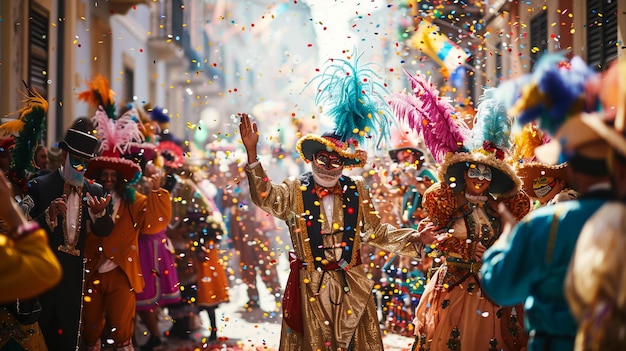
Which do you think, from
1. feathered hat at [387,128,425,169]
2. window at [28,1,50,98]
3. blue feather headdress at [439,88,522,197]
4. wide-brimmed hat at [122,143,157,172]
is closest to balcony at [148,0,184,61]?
window at [28,1,50,98]

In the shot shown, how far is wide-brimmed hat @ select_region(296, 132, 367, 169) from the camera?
654 centimetres

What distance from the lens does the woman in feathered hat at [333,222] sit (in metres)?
6.33

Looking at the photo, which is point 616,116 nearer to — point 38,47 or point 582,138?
point 582,138

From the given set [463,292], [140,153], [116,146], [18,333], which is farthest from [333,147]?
[140,153]

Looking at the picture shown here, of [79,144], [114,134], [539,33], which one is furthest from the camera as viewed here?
[539,33]

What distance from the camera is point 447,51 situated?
10.1 m

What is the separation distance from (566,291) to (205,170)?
9604 millimetres

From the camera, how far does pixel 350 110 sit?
21.6 ft

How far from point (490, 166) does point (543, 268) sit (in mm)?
2746

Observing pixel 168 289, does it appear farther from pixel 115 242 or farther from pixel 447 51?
pixel 447 51

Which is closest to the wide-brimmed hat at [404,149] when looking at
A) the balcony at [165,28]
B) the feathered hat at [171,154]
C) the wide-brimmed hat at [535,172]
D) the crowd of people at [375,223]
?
the crowd of people at [375,223]

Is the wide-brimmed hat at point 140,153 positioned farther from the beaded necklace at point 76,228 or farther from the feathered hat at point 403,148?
the feathered hat at point 403,148

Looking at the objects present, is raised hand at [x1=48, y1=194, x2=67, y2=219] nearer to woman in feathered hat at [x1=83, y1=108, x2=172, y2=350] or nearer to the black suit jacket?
the black suit jacket

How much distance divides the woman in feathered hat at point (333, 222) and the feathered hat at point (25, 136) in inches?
69.6
